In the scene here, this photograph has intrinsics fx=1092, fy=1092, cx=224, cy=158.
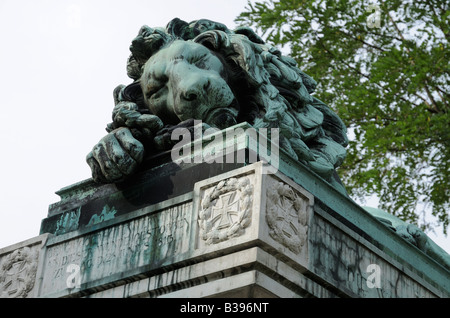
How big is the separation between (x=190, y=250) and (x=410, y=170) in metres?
9.05

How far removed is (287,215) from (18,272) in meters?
1.93

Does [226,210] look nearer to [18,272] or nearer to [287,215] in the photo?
[287,215]

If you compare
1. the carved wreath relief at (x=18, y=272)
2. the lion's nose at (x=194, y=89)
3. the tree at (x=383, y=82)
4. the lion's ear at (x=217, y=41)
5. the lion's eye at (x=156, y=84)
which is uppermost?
the tree at (x=383, y=82)

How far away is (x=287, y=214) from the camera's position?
6.21 metres

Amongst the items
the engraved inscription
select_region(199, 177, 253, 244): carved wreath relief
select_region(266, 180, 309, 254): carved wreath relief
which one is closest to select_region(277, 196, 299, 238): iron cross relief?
select_region(266, 180, 309, 254): carved wreath relief

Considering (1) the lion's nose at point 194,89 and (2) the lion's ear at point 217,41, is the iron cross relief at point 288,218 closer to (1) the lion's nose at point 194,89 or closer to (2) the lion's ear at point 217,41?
(1) the lion's nose at point 194,89

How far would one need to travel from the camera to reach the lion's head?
24.4 feet

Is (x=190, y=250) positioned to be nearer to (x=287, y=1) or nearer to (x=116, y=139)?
(x=116, y=139)

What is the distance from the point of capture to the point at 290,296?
6008 mm

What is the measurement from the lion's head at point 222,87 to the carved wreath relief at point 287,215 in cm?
98

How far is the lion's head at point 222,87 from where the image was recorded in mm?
7434

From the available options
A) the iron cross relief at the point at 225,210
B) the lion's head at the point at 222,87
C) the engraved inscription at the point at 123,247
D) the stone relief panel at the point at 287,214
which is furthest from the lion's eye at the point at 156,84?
the stone relief panel at the point at 287,214

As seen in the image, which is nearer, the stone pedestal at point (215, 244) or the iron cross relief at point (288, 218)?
the stone pedestal at point (215, 244)
